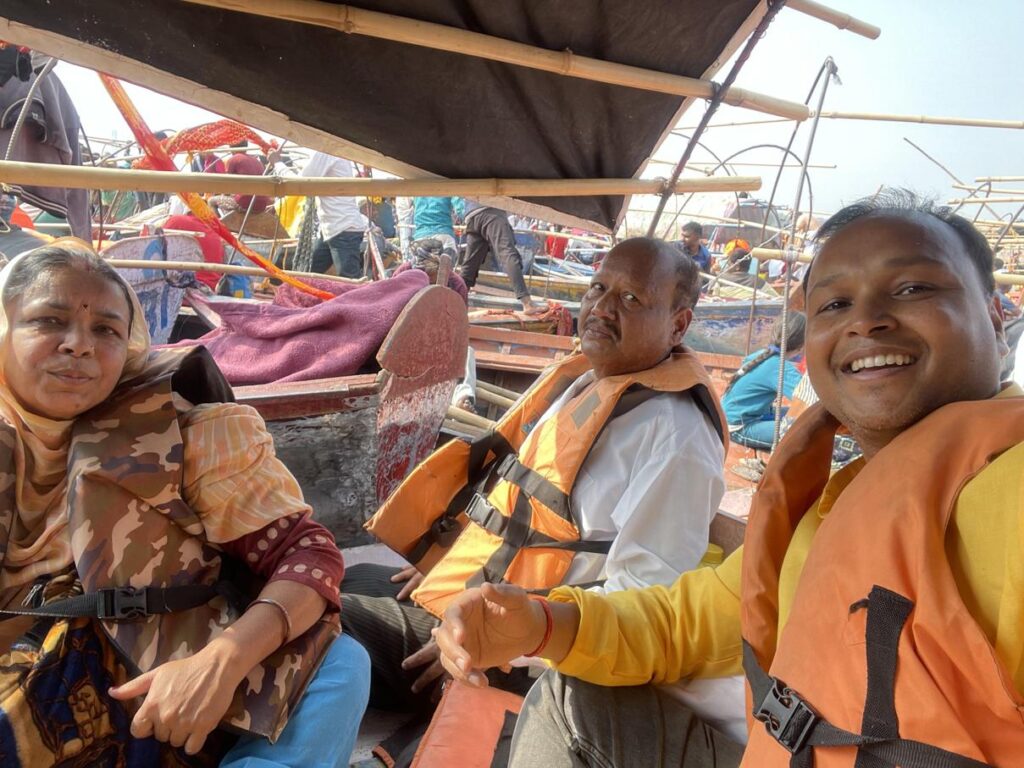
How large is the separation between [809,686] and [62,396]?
1449 mm

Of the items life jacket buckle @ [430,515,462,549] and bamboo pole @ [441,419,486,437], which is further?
bamboo pole @ [441,419,486,437]

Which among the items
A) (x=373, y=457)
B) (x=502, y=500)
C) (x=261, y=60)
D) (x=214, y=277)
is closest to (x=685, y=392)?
(x=502, y=500)

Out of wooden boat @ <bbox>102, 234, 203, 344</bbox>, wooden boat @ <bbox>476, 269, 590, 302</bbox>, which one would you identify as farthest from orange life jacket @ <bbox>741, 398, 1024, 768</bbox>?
wooden boat @ <bbox>476, 269, 590, 302</bbox>

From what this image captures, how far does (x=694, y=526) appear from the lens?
1750 mm

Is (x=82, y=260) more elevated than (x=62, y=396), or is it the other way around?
(x=82, y=260)

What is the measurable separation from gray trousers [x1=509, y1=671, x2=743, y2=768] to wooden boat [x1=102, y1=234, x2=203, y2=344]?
4.08 metres

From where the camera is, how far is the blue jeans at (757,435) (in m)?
4.76

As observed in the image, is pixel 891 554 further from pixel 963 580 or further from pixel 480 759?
pixel 480 759

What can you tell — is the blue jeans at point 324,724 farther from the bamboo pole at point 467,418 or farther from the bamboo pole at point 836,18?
the bamboo pole at point 467,418

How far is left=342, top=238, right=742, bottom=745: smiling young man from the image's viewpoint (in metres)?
1.77

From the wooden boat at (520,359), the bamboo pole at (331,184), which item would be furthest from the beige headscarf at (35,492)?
the wooden boat at (520,359)

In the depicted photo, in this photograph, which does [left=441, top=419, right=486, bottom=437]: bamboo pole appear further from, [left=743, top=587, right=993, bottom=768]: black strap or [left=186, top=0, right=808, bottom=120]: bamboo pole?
[left=743, top=587, right=993, bottom=768]: black strap

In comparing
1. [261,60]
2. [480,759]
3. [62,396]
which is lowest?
[480,759]

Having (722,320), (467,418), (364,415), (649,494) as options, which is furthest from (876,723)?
(722,320)
